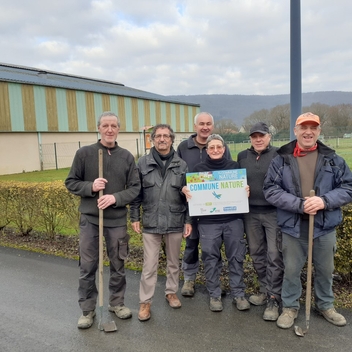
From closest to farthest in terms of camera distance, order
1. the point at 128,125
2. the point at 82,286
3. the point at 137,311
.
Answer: the point at 82,286
the point at 137,311
the point at 128,125

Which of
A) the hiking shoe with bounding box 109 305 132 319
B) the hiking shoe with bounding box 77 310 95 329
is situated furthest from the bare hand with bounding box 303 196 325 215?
the hiking shoe with bounding box 77 310 95 329

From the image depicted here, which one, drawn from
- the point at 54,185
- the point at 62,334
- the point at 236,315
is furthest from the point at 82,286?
the point at 54,185

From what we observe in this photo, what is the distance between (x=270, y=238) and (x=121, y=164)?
190cm

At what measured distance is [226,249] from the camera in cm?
399

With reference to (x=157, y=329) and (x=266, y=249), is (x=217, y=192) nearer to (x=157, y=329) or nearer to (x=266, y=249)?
(x=266, y=249)

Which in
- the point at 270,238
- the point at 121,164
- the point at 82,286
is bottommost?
the point at 82,286

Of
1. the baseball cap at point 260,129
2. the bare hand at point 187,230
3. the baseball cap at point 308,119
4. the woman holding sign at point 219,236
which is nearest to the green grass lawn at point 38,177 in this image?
the bare hand at point 187,230

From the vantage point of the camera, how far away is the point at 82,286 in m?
3.71

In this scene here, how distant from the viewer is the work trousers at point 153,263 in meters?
3.89

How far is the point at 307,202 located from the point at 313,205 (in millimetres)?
61

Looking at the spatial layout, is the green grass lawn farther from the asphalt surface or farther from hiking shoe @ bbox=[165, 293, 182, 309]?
hiking shoe @ bbox=[165, 293, 182, 309]

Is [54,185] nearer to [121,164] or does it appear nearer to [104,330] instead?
[121,164]

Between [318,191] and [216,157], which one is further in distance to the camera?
[216,157]

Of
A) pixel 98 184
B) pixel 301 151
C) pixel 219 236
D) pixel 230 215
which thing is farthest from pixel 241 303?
pixel 98 184
